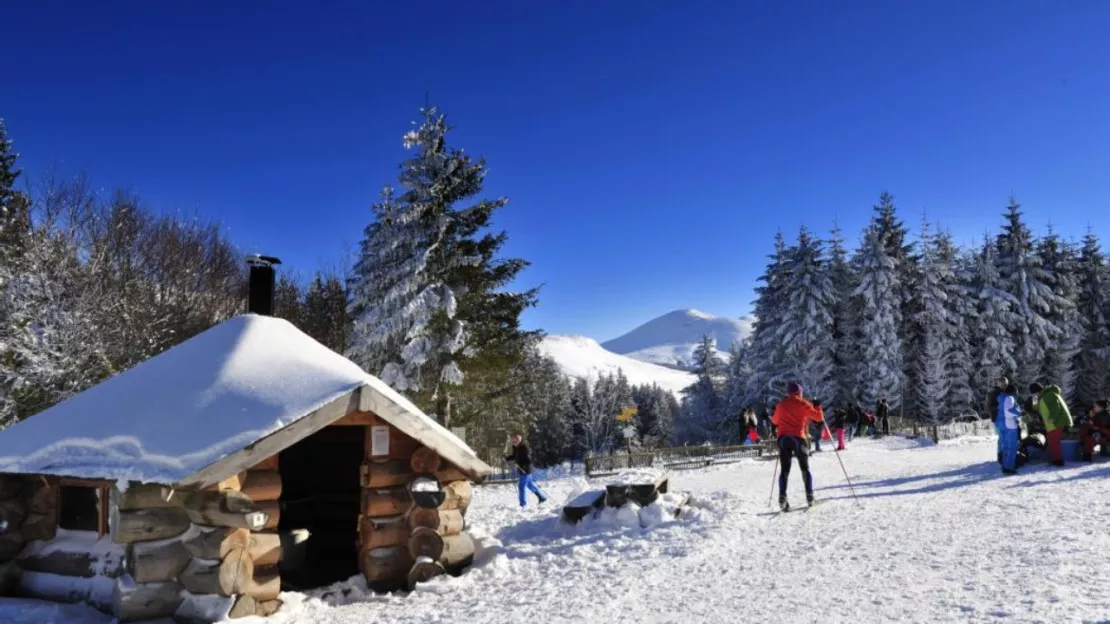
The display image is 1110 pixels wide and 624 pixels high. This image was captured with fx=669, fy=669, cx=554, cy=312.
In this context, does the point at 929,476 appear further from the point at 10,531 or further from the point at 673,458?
the point at 10,531

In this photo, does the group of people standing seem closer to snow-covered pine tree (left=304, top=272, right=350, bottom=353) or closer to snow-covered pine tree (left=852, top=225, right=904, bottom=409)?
snow-covered pine tree (left=852, top=225, right=904, bottom=409)

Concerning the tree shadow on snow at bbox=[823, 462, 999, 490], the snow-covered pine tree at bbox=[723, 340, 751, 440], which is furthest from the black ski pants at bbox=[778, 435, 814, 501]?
the snow-covered pine tree at bbox=[723, 340, 751, 440]

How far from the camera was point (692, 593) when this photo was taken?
6918mm

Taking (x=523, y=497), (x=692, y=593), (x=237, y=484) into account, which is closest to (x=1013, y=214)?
(x=523, y=497)

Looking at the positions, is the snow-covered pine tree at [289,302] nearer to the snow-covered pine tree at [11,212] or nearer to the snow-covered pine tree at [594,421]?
the snow-covered pine tree at [11,212]

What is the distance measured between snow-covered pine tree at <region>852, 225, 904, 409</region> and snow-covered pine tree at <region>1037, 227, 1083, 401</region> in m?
9.02

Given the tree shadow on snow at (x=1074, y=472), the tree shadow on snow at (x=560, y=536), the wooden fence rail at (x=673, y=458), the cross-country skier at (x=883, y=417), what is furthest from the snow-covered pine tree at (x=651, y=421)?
the tree shadow on snow at (x=560, y=536)

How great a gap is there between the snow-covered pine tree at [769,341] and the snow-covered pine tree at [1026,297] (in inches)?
496

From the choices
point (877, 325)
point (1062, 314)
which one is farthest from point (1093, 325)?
point (877, 325)

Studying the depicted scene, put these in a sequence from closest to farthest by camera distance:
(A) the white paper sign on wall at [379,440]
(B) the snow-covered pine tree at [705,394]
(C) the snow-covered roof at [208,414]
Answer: (C) the snow-covered roof at [208,414]
(A) the white paper sign on wall at [379,440]
(B) the snow-covered pine tree at [705,394]

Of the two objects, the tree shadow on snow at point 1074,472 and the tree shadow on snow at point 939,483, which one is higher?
the tree shadow on snow at point 1074,472

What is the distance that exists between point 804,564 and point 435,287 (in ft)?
57.9

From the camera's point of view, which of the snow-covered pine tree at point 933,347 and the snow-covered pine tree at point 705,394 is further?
the snow-covered pine tree at point 705,394

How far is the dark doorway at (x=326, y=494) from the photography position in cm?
1181
